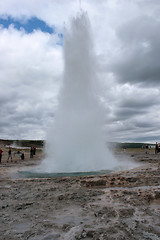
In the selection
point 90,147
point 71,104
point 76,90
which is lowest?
point 90,147

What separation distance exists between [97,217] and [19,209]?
91.2 inches

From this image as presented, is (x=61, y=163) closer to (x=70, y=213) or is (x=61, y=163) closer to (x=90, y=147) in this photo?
(x=90, y=147)

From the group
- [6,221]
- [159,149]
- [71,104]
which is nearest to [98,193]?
[6,221]

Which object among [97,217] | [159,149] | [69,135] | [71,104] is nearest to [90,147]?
[69,135]

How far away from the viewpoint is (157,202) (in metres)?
6.27

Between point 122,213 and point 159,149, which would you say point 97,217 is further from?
point 159,149

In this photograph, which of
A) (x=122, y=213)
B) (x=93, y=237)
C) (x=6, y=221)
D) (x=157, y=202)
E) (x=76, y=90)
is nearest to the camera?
(x=93, y=237)

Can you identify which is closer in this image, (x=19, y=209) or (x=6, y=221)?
(x=6, y=221)

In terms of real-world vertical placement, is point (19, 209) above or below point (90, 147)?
below

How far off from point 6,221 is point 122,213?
2.87 meters

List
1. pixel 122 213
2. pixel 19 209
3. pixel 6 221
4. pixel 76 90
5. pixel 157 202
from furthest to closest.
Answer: pixel 76 90 → pixel 157 202 → pixel 19 209 → pixel 122 213 → pixel 6 221

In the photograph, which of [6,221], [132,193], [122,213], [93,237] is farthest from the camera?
[132,193]

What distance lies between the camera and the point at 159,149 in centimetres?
3459

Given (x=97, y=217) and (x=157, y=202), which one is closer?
(x=97, y=217)
